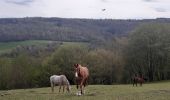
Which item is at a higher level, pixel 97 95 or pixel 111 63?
pixel 111 63

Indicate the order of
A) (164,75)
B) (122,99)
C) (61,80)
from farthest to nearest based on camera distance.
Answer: (164,75), (61,80), (122,99)

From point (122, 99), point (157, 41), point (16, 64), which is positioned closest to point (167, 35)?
point (157, 41)

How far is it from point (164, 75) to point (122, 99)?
7649 cm

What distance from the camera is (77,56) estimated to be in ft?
325

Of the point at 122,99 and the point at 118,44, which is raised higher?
the point at 118,44

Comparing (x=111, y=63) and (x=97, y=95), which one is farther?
(x=111, y=63)

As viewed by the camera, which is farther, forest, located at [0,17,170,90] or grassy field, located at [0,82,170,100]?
forest, located at [0,17,170,90]

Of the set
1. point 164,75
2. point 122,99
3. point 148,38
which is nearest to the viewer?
point 122,99

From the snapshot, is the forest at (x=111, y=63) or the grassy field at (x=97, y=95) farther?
the forest at (x=111, y=63)

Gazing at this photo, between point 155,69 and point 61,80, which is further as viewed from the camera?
point 155,69

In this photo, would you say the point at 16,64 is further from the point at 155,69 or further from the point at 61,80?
the point at 61,80

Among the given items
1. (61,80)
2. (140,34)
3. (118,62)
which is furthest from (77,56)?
(61,80)

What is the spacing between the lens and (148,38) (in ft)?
302

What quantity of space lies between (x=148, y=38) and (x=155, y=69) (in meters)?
10.1
